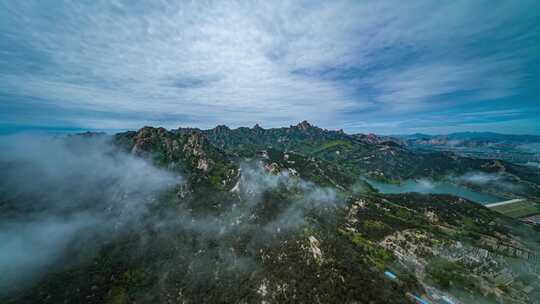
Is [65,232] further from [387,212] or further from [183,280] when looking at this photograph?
[387,212]

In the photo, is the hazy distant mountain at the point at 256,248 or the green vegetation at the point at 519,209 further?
the green vegetation at the point at 519,209

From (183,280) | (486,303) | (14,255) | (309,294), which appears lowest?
(14,255)

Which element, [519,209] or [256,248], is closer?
[256,248]

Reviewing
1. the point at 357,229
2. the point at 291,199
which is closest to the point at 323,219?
the point at 357,229

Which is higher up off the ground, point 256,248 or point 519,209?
point 519,209

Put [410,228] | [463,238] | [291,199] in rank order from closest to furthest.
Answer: [463,238] < [410,228] < [291,199]

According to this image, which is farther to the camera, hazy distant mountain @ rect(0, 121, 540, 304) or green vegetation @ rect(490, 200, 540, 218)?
green vegetation @ rect(490, 200, 540, 218)

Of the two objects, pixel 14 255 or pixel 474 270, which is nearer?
pixel 474 270

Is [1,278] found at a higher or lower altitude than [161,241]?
lower

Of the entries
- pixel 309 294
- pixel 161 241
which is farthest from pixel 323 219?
pixel 161 241

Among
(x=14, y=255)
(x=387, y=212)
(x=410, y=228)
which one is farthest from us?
(x=387, y=212)
